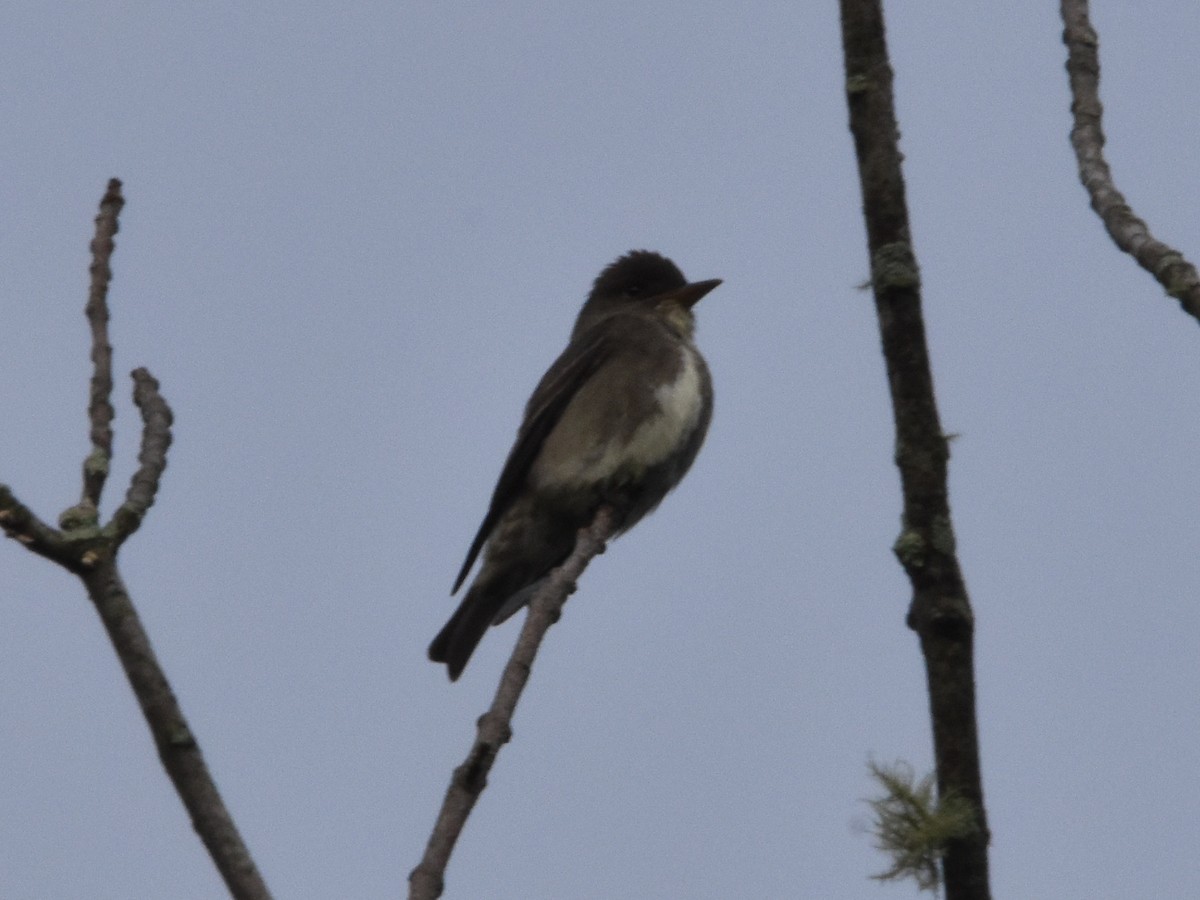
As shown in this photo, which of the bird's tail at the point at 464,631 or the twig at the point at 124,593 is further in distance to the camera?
the bird's tail at the point at 464,631

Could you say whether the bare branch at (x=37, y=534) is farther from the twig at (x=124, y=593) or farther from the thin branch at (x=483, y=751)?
the thin branch at (x=483, y=751)

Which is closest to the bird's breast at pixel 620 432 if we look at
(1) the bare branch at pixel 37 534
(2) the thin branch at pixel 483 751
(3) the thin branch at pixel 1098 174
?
(3) the thin branch at pixel 1098 174

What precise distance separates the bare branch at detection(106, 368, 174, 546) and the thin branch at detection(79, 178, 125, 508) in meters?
0.07

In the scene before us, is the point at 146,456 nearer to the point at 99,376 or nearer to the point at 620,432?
the point at 99,376

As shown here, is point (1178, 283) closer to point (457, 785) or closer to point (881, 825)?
point (881, 825)

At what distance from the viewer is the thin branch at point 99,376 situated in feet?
9.71

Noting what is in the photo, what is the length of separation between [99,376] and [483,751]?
35.6 inches

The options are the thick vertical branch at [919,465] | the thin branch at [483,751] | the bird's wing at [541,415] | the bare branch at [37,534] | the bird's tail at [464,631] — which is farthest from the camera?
the bird's wing at [541,415]

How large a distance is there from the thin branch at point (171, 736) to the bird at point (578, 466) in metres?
4.28

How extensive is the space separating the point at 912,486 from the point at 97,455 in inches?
53.5

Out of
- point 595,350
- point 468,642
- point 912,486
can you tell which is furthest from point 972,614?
point 595,350

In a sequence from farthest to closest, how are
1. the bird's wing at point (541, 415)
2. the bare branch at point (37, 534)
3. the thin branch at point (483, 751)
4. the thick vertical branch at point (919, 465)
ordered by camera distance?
the bird's wing at point (541, 415) < the thick vertical branch at point (919, 465) < the bare branch at point (37, 534) < the thin branch at point (483, 751)

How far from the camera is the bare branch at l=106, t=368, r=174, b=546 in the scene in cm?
300

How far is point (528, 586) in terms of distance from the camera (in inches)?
288
